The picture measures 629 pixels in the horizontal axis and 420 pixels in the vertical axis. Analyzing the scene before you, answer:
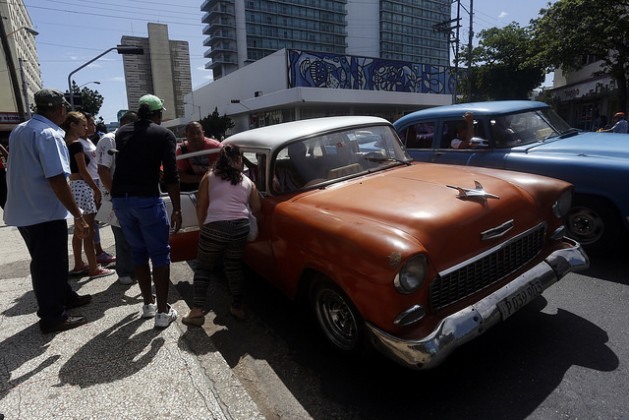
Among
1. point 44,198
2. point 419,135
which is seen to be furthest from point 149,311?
point 419,135

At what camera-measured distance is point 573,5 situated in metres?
21.0

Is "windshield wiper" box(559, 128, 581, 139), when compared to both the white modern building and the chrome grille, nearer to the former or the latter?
the chrome grille

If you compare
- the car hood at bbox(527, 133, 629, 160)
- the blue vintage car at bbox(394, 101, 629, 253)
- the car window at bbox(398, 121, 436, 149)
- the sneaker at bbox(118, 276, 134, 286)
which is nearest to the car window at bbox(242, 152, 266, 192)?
the sneaker at bbox(118, 276, 134, 286)

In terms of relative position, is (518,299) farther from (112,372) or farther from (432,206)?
(112,372)

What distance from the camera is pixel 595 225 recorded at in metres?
4.36

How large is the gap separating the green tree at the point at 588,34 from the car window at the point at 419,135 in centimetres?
2011

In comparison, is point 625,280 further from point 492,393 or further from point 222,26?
point 222,26

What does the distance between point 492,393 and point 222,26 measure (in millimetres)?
103174

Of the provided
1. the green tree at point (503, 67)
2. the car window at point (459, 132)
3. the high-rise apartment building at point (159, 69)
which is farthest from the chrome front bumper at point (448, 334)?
the high-rise apartment building at point (159, 69)

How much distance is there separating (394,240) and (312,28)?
108130mm

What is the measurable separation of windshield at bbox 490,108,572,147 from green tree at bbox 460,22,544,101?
40.0 meters

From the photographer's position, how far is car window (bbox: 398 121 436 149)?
5820mm

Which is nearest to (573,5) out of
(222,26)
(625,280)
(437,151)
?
(437,151)

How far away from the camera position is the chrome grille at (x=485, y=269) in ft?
8.04
